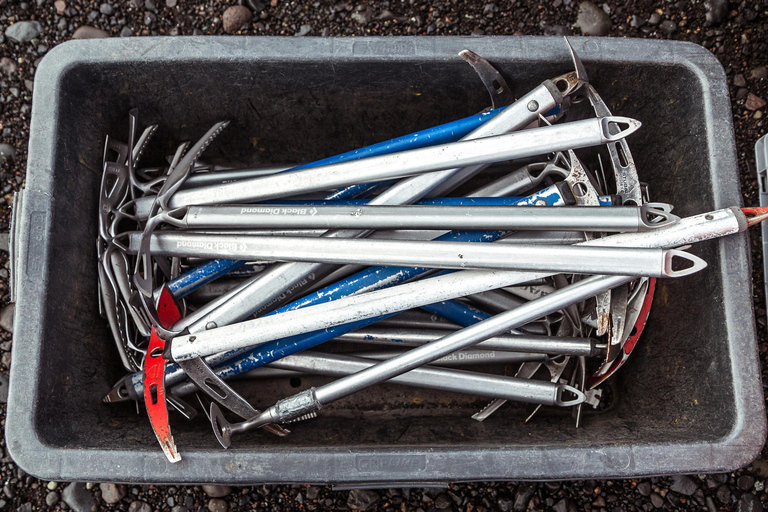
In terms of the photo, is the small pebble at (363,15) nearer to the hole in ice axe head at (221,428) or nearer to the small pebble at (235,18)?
the small pebble at (235,18)

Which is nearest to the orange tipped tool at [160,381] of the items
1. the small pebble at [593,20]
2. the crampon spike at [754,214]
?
the crampon spike at [754,214]

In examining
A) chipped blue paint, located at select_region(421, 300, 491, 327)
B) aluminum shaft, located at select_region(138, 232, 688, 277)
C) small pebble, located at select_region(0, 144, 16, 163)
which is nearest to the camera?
aluminum shaft, located at select_region(138, 232, 688, 277)

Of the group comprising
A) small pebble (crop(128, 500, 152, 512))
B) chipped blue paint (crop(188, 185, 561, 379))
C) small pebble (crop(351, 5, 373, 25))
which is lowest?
small pebble (crop(128, 500, 152, 512))

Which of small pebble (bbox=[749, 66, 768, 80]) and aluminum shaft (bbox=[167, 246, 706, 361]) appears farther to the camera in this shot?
small pebble (bbox=[749, 66, 768, 80])

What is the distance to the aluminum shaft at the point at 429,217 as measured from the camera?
1179 mm

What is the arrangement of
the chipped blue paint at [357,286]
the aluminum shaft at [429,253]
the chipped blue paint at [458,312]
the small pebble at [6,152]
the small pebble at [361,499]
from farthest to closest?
the small pebble at [6,152] < the small pebble at [361,499] < the chipped blue paint at [458,312] < the chipped blue paint at [357,286] < the aluminum shaft at [429,253]

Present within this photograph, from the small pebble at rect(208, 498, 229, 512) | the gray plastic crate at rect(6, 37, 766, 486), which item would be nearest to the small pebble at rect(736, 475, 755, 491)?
the gray plastic crate at rect(6, 37, 766, 486)

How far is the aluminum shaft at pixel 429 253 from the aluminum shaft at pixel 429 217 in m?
0.04

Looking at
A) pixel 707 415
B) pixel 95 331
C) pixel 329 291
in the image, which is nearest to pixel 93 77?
pixel 95 331

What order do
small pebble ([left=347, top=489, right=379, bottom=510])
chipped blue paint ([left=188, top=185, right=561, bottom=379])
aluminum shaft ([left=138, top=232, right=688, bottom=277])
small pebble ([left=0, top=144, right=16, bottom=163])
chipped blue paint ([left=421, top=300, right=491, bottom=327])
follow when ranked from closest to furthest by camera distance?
aluminum shaft ([left=138, top=232, right=688, bottom=277]) → chipped blue paint ([left=188, top=185, right=561, bottom=379]) → chipped blue paint ([left=421, top=300, right=491, bottom=327]) → small pebble ([left=347, top=489, right=379, bottom=510]) → small pebble ([left=0, top=144, right=16, bottom=163])

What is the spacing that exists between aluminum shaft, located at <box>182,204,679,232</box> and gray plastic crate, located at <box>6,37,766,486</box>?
0.25m

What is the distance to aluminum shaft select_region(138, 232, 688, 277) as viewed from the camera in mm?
1138

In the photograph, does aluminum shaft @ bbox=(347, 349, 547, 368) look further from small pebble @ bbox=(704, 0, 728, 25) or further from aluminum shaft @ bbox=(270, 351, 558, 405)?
small pebble @ bbox=(704, 0, 728, 25)

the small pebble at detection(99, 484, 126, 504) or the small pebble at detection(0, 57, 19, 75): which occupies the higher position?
the small pebble at detection(0, 57, 19, 75)
